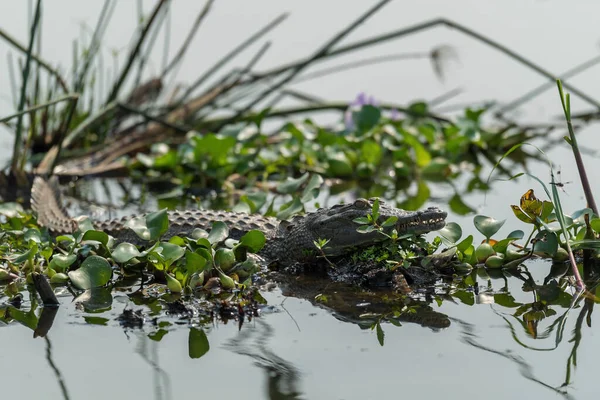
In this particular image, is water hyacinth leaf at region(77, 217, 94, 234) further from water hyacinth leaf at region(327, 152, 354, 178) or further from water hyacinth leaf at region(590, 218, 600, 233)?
water hyacinth leaf at region(327, 152, 354, 178)

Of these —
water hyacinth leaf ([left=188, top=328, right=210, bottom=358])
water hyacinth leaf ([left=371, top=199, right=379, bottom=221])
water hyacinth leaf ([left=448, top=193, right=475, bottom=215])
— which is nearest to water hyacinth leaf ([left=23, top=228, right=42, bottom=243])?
water hyacinth leaf ([left=188, top=328, right=210, bottom=358])

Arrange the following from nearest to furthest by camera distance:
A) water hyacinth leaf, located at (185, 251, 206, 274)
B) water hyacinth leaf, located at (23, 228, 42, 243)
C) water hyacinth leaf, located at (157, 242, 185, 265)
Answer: water hyacinth leaf, located at (185, 251, 206, 274) < water hyacinth leaf, located at (157, 242, 185, 265) < water hyacinth leaf, located at (23, 228, 42, 243)

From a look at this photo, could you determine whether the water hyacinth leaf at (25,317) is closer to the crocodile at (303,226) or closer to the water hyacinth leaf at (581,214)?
the crocodile at (303,226)

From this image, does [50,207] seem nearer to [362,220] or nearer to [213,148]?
[213,148]

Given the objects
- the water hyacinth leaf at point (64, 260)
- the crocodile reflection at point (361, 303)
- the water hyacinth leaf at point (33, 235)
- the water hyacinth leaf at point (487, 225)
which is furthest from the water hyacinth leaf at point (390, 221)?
the water hyacinth leaf at point (33, 235)

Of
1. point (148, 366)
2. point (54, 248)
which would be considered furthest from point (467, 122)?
point (148, 366)

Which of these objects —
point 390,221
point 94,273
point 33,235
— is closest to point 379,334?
point 390,221

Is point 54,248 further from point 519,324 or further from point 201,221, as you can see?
point 519,324
